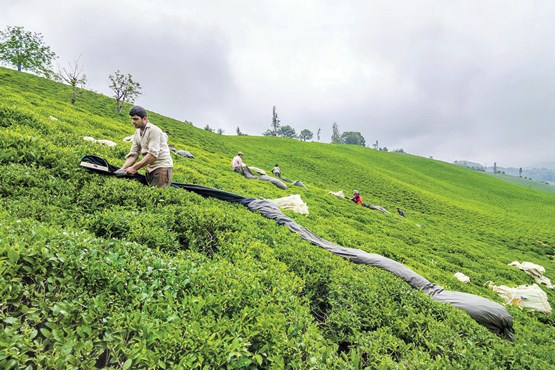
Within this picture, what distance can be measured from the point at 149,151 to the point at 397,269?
704 centimetres

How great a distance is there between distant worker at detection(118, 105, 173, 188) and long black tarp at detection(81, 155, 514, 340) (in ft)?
1.50

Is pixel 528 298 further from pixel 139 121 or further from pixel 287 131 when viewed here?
pixel 287 131

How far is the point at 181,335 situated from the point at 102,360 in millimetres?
713

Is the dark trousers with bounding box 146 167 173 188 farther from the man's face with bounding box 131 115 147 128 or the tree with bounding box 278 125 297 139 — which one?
the tree with bounding box 278 125 297 139

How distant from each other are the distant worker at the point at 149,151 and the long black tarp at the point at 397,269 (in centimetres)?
46

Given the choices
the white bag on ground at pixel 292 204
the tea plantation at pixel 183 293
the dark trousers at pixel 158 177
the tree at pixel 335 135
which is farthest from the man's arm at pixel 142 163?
the tree at pixel 335 135

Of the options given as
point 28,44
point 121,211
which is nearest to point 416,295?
point 121,211

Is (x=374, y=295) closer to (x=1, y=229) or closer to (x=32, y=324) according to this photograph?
(x=32, y=324)

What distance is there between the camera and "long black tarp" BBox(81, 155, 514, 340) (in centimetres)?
548

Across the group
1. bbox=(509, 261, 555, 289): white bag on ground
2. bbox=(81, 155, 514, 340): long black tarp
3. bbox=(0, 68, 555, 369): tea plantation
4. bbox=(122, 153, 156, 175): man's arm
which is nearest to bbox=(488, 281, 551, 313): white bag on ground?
bbox=(0, 68, 555, 369): tea plantation

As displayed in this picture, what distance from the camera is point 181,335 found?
276 centimetres

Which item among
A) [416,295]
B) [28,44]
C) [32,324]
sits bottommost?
[416,295]

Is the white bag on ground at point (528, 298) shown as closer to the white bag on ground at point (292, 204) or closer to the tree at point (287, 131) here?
the white bag on ground at point (292, 204)

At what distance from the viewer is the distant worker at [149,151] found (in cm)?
675
